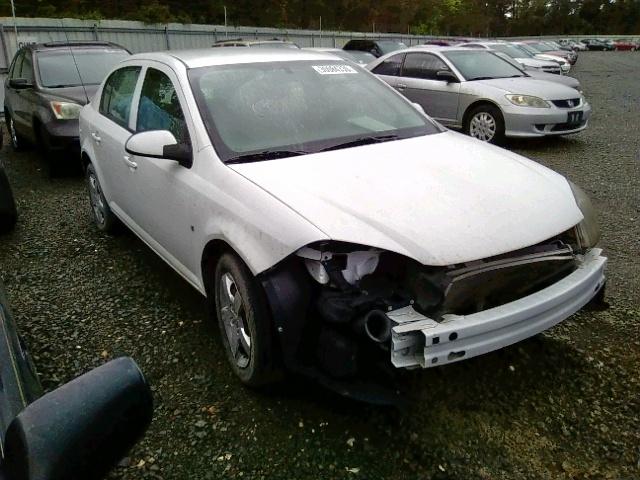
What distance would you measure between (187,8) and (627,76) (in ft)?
70.5

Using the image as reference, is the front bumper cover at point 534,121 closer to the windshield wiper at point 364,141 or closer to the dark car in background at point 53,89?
the windshield wiper at point 364,141

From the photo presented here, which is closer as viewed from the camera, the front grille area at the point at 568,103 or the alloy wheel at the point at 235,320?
the alloy wheel at the point at 235,320

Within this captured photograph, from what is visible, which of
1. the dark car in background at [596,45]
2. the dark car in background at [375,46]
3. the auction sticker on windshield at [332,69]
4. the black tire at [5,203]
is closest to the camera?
the auction sticker on windshield at [332,69]

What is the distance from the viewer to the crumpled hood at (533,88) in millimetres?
8234

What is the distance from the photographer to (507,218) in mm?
2422

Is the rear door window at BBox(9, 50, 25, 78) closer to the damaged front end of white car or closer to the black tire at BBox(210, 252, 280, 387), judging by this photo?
the black tire at BBox(210, 252, 280, 387)

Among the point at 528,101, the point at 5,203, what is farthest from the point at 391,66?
the point at 5,203

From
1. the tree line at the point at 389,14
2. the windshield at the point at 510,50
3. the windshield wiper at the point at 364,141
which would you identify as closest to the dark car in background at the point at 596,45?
the tree line at the point at 389,14

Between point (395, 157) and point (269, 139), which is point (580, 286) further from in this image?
point (269, 139)

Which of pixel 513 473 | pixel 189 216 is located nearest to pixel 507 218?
pixel 513 473

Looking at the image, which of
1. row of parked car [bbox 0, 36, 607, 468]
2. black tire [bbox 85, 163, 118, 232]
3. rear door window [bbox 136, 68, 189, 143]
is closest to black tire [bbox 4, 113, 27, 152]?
black tire [bbox 85, 163, 118, 232]

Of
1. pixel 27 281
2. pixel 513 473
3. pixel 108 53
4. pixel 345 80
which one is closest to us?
pixel 513 473

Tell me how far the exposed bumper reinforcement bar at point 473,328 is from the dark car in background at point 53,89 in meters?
5.79

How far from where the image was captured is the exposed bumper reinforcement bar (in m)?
2.15
